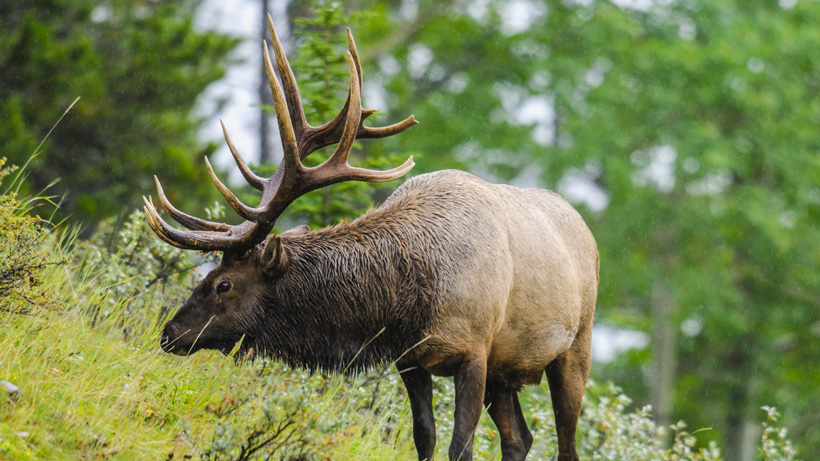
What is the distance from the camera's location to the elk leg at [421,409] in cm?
501

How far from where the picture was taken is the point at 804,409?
21.9 m

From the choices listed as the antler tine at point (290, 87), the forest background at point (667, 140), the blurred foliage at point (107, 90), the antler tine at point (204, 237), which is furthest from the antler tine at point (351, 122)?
the forest background at point (667, 140)

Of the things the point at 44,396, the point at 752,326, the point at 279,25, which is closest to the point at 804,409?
the point at 752,326

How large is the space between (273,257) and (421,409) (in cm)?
124

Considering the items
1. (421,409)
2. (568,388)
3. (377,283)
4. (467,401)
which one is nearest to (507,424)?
(568,388)

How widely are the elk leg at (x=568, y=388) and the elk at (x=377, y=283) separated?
1.53 feet

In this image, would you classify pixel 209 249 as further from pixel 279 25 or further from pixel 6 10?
pixel 279 25

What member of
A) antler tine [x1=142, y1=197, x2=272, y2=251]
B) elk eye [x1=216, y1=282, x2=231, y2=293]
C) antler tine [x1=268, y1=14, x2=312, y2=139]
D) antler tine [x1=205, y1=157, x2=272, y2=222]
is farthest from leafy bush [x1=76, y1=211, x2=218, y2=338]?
antler tine [x1=268, y1=14, x2=312, y2=139]

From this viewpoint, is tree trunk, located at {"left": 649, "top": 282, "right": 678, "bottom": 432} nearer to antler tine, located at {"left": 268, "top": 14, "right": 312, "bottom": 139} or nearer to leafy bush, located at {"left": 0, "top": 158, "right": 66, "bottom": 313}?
antler tine, located at {"left": 268, "top": 14, "right": 312, "bottom": 139}

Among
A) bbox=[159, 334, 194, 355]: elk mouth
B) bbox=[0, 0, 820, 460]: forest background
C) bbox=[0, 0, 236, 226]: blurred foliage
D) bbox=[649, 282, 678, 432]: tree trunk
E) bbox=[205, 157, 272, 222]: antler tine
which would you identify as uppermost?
bbox=[205, 157, 272, 222]: antler tine

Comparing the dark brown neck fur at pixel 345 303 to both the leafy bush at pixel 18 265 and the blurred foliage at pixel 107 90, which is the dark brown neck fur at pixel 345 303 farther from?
the blurred foliage at pixel 107 90

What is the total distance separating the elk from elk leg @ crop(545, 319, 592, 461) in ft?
1.53

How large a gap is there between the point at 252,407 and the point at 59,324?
132 cm

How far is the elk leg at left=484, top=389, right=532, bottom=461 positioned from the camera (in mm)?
5609
